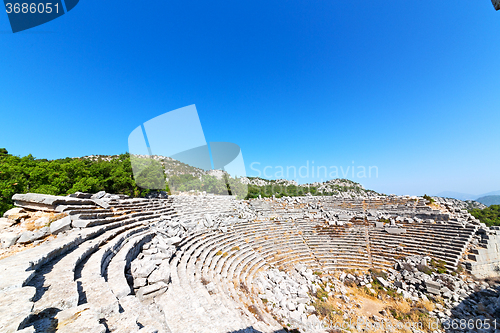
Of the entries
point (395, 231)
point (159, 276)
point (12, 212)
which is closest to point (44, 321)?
point (159, 276)

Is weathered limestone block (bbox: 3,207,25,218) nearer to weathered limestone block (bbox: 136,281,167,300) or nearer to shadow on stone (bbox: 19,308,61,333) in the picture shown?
weathered limestone block (bbox: 136,281,167,300)

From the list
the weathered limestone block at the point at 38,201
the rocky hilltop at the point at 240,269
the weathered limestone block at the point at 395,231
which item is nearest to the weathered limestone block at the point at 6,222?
the rocky hilltop at the point at 240,269

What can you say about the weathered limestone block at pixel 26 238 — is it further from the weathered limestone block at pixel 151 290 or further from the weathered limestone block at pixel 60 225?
the weathered limestone block at pixel 151 290

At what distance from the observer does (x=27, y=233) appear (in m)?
6.15

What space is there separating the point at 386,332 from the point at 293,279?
196 inches

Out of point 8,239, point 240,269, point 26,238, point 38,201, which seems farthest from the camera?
point 240,269

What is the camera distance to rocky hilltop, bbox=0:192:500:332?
12.4 feet

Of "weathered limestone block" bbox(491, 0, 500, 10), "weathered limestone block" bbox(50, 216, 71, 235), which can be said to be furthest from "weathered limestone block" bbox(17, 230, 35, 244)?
"weathered limestone block" bbox(491, 0, 500, 10)

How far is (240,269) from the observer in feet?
36.0

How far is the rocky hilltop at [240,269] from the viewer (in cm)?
378

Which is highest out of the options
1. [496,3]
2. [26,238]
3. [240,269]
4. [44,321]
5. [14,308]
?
[496,3]

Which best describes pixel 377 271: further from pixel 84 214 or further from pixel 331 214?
pixel 84 214

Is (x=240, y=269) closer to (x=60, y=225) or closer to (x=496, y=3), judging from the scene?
(x=60, y=225)

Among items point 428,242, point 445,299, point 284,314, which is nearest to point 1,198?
point 284,314
